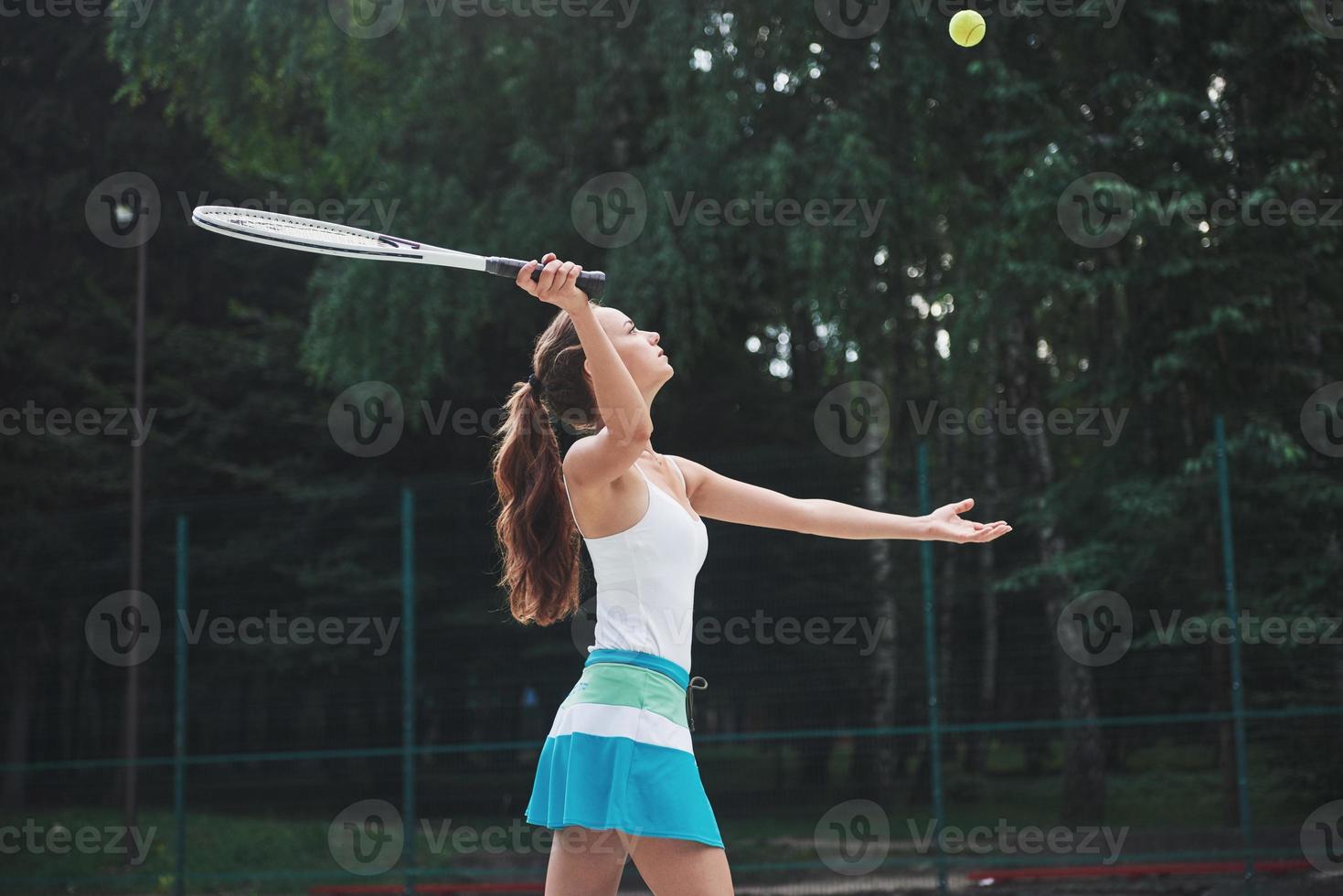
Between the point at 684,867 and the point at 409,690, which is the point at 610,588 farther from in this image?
the point at 409,690

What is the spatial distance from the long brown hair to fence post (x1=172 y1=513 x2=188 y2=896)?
682cm

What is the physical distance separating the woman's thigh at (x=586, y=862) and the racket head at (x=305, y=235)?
4.76 feet

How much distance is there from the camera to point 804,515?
331cm

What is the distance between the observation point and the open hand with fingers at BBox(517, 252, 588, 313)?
254cm

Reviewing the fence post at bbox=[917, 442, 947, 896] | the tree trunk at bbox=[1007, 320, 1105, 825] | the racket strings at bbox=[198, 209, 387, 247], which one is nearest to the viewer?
the racket strings at bbox=[198, 209, 387, 247]

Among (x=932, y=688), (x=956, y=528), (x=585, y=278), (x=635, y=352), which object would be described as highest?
(x=585, y=278)

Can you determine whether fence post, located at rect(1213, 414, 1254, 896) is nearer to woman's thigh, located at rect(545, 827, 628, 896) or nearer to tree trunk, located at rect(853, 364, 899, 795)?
tree trunk, located at rect(853, 364, 899, 795)

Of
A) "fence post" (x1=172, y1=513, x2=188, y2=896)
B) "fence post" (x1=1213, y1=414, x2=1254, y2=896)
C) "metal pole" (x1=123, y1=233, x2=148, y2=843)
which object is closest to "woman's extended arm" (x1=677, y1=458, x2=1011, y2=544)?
"fence post" (x1=1213, y1=414, x2=1254, y2=896)

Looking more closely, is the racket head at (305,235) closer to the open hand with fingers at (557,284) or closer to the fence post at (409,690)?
the open hand with fingers at (557,284)

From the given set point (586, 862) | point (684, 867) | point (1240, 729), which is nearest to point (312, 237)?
point (586, 862)

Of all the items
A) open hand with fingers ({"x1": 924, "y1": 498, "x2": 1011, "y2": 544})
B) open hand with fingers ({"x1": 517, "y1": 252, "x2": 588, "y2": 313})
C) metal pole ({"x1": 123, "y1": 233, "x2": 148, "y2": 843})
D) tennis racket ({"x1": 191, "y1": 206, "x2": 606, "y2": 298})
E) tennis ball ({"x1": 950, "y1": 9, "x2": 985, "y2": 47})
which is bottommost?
metal pole ({"x1": 123, "y1": 233, "x2": 148, "y2": 843})

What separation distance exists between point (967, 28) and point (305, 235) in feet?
11.2

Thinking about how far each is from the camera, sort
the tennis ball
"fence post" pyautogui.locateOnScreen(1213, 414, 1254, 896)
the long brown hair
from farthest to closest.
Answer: "fence post" pyautogui.locateOnScreen(1213, 414, 1254, 896) → the tennis ball → the long brown hair

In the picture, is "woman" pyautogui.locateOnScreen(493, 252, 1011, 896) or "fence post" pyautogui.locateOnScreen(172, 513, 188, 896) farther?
"fence post" pyautogui.locateOnScreen(172, 513, 188, 896)
